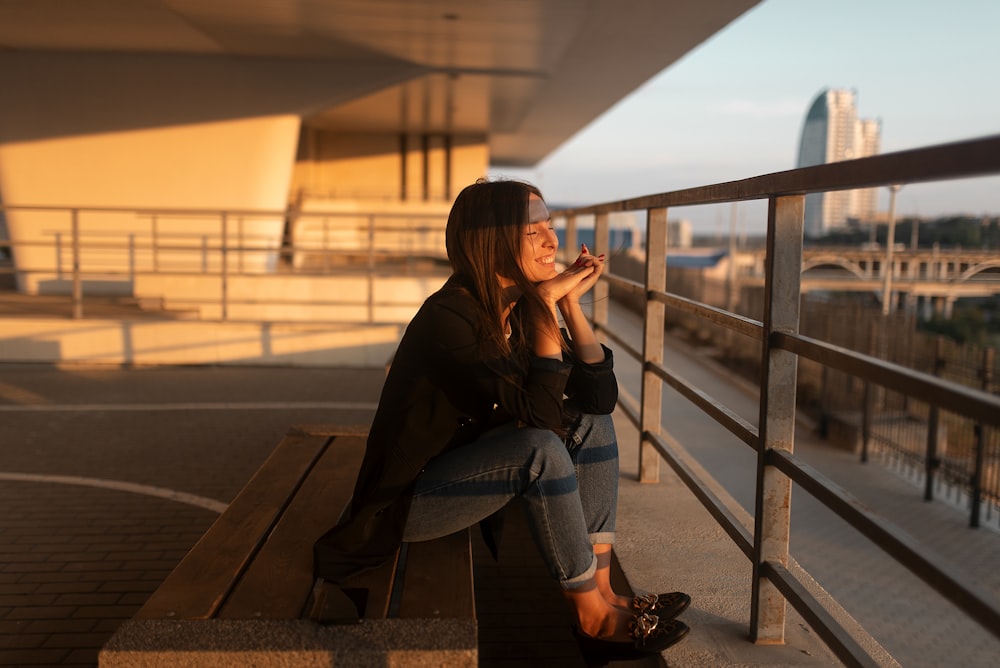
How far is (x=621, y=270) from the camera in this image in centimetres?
3728

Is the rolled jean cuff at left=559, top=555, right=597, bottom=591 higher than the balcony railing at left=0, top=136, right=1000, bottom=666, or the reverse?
the balcony railing at left=0, top=136, right=1000, bottom=666

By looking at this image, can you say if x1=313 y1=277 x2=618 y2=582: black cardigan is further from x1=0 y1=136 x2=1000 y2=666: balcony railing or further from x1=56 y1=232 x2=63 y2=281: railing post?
x1=56 y1=232 x2=63 y2=281: railing post

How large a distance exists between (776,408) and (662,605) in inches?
21.2

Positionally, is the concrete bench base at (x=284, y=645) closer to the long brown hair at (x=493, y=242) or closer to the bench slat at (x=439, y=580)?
the bench slat at (x=439, y=580)

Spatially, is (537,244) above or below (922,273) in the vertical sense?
above

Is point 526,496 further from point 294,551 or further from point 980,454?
point 980,454

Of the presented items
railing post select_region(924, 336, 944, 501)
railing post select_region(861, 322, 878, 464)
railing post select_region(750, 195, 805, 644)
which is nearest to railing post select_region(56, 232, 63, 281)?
railing post select_region(750, 195, 805, 644)

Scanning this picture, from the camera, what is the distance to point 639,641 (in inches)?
83.4

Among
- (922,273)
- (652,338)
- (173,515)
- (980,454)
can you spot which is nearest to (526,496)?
(652,338)

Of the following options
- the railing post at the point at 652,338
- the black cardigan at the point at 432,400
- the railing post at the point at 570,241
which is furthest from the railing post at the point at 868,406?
the black cardigan at the point at 432,400

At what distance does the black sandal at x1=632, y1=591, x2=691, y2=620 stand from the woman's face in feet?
2.64

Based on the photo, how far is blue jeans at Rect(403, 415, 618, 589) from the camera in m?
2.13

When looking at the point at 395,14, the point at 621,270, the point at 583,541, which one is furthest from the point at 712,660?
the point at 621,270

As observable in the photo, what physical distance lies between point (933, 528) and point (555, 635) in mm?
11853
